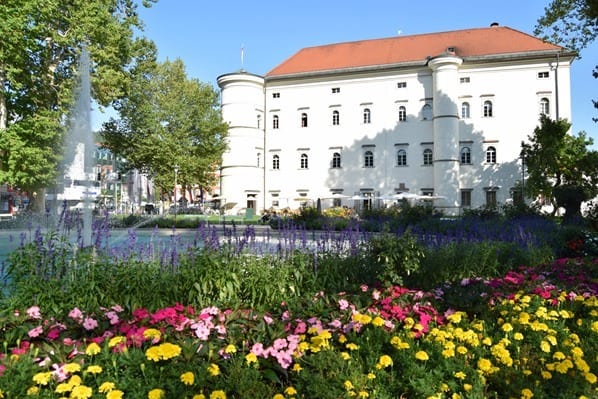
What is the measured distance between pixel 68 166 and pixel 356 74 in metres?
27.7

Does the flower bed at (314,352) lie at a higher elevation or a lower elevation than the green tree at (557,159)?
Answer: lower

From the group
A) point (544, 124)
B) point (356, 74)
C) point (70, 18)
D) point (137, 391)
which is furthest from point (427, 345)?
point (356, 74)

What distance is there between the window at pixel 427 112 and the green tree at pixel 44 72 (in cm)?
2617

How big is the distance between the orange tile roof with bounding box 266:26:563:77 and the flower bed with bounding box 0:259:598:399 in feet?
141

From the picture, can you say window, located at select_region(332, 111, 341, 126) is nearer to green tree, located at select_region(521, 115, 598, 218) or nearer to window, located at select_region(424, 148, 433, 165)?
window, located at select_region(424, 148, 433, 165)

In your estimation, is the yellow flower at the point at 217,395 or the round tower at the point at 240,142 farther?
the round tower at the point at 240,142

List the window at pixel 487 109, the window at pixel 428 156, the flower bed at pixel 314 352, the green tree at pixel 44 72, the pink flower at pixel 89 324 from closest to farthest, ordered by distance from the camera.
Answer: the flower bed at pixel 314 352 < the pink flower at pixel 89 324 < the green tree at pixel 44 72 < the window at pixel 487 109 < the window at pixel 428 156

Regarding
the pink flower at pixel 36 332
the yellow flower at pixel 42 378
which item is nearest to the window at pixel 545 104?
the pink flower at pixel 36 332

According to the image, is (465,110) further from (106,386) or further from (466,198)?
(106,386)

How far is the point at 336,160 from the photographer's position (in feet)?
151

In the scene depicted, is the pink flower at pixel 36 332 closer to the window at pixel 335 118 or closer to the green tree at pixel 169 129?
the green tree at pixel 169 129

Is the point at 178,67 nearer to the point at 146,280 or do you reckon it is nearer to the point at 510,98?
the point at 510,98

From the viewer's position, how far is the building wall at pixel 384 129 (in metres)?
41.0

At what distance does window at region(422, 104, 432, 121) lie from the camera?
141 ft
